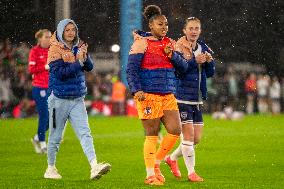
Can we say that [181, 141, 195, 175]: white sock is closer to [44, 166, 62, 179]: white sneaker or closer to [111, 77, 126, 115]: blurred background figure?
[44, 166, 62, 179]: white sneaker

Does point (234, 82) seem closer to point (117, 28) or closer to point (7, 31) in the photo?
point (117, 28)

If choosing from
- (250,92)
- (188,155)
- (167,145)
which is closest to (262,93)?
(250,92)

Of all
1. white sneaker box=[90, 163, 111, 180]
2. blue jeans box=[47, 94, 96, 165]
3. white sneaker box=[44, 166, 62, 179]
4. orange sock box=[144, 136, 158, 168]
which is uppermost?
blue jeans box=[47, 94, 96, 165]

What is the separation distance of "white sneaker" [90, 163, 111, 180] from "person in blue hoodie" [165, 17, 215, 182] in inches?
51.0

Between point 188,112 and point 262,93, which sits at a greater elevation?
point 188,112

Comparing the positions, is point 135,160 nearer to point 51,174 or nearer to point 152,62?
point 51,174

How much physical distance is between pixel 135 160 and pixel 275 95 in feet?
79.5

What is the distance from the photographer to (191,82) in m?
13.7

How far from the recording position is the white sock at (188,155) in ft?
44.4

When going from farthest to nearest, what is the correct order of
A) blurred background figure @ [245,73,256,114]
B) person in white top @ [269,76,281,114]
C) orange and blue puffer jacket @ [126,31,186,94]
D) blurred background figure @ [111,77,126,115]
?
1. blurred background figure @ [245,73,256,114]
2. person in white top @ [269,76,281,114]
3. blurred background figure @ [111,77,126,115]
4. orange and blue puffer jacket @ [126,31,186,94]

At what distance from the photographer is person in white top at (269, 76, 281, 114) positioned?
40.3 metres

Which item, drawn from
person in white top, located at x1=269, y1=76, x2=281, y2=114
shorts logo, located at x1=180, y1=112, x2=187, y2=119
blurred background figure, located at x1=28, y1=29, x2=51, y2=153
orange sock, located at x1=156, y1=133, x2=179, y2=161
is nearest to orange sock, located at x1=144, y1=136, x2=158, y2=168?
orange sock, located at x1=156, y1=133, x2=179, y2=161

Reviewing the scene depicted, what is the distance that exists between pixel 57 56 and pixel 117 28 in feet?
104

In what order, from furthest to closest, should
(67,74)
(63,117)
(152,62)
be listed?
(63,117) → (67,74) → (152,62)
